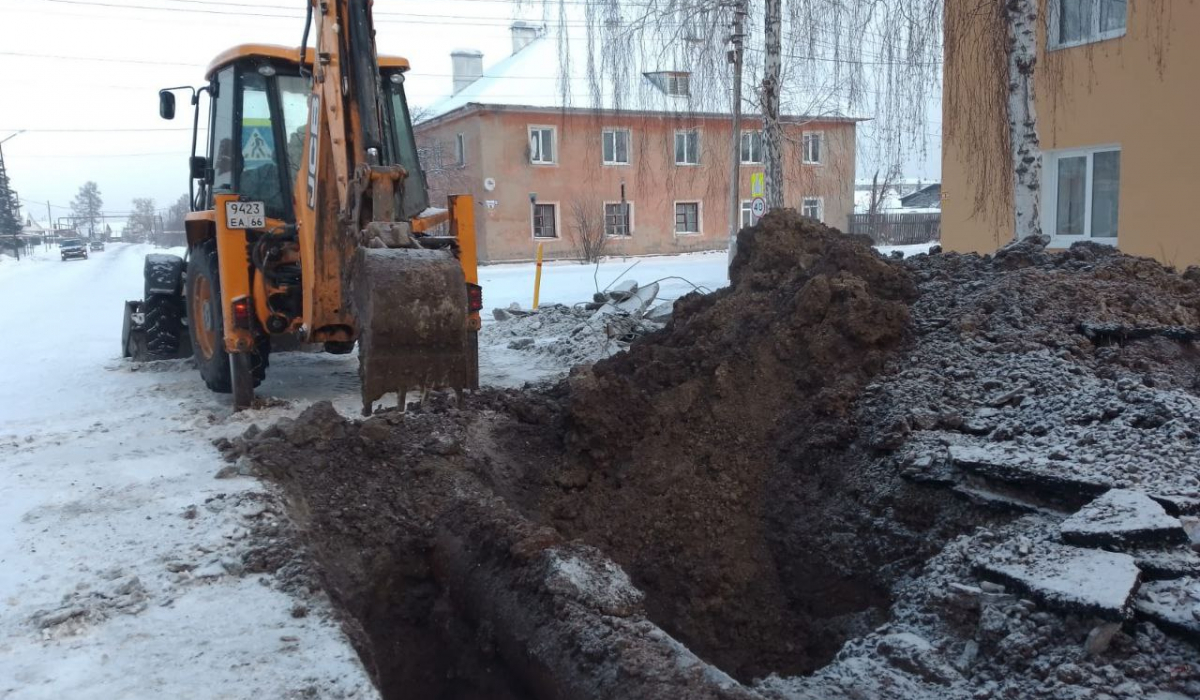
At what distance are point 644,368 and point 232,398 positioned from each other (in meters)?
3.71

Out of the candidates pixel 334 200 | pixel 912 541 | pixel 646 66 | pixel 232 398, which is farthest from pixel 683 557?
pixel 646 66

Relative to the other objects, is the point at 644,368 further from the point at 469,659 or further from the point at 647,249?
the point at 647,249

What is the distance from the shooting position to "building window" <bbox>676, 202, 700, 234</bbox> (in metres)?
32.5

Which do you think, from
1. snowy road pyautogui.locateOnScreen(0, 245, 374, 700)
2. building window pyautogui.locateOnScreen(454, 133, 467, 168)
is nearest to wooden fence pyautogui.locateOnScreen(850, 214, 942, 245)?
building window pyautogui.locateOnScreen(454, 133, 467, 168)

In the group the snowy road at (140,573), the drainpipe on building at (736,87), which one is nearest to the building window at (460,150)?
the drainpipe on building at (736,87)

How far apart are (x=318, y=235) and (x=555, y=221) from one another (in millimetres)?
25319

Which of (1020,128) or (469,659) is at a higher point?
(1020,128)

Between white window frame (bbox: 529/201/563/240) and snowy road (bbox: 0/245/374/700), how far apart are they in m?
23.3

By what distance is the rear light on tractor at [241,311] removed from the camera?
255 inches

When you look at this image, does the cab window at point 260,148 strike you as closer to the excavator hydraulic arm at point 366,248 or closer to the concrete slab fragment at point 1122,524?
the excavator hydraulic arm at point 366,248

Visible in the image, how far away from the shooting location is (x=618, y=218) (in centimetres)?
3159

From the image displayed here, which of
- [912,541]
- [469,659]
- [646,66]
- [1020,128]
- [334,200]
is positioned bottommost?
[469,659]

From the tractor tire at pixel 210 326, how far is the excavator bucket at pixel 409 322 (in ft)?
8.62

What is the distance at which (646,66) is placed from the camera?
1230 cm
